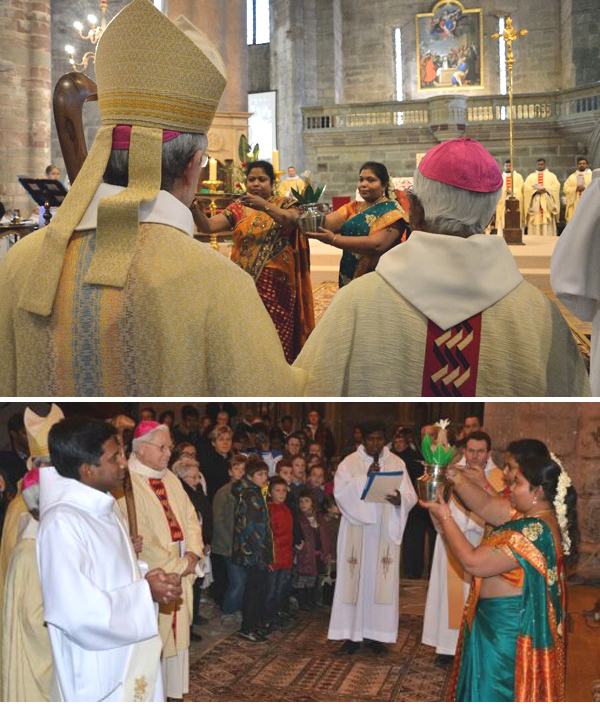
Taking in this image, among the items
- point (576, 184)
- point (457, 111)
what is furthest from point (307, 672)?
point (457, 111)

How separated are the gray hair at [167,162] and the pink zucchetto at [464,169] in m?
0.68

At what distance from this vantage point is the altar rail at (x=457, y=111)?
23.4 metres

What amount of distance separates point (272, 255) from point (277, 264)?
58mm

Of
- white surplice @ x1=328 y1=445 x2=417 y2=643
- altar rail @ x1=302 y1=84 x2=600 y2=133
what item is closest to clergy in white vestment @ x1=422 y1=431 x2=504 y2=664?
white surplice @ x1=328 y1=445 x2=417 y2=643

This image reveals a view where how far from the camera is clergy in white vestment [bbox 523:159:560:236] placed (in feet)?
60.4

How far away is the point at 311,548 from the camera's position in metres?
2.52

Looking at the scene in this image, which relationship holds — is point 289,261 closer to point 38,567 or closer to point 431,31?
point 38,567

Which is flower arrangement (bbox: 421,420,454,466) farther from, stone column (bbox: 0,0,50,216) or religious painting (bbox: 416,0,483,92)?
religious painting (bbox: 416,0,483,92)

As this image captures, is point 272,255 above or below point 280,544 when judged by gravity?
above

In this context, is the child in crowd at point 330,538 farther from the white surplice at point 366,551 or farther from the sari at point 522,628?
the sari at point 522,628

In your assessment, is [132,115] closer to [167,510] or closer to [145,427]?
[145,427]

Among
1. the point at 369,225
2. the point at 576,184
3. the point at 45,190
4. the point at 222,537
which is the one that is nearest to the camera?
the point at 222,537

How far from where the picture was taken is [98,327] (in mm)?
2141

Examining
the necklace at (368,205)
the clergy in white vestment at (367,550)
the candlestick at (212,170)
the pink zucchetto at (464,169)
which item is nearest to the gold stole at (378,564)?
the clergy in white vestment at (367,550)
